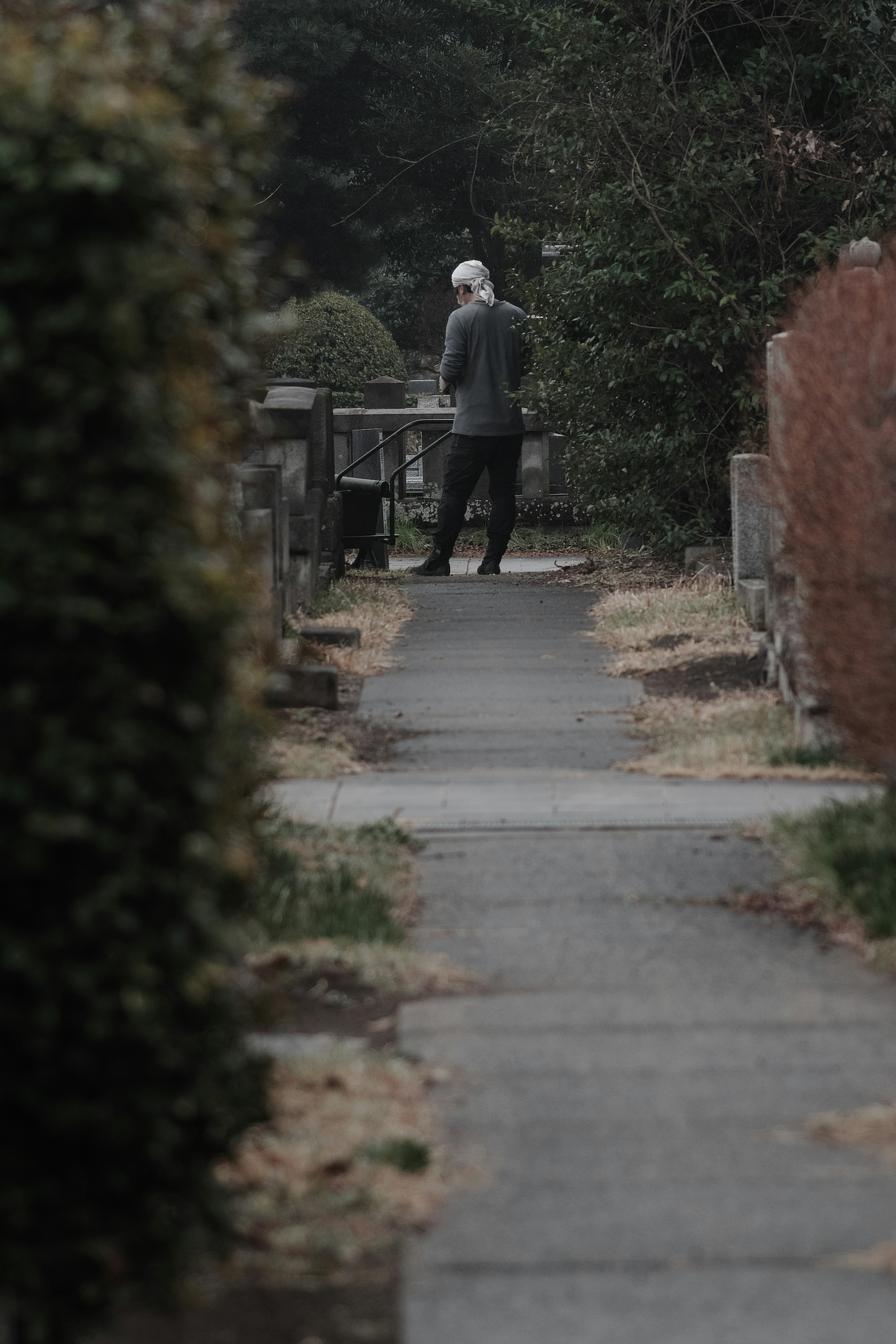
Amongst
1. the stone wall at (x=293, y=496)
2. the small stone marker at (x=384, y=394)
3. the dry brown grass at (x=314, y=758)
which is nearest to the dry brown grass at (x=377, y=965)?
the stone wall at (x=293, y=496)

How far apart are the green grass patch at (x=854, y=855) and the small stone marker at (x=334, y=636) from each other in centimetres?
407

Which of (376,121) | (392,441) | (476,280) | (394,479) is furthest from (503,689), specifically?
(376,121)

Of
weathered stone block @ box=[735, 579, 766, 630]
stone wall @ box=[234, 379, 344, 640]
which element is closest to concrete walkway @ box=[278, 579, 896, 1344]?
stone wall @ box=[234, 379, 344, 640]

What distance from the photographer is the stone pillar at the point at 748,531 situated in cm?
918

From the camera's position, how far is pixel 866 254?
859 cm

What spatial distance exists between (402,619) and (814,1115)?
7351 mm

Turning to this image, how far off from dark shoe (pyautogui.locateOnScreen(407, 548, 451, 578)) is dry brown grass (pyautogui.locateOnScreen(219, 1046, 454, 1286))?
32.1 feet

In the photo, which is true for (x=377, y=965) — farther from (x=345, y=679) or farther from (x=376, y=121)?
(x=376, y=121)

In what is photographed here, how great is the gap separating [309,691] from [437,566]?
5766 mm

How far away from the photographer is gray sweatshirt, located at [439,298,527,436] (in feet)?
41.2

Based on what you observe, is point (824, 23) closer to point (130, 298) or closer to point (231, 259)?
point (231, 259)

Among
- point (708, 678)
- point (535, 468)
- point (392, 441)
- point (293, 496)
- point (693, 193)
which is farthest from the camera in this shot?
point (535, 468)

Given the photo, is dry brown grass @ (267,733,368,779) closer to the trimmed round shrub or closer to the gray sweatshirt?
the gray sweatshirt

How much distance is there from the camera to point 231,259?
2844 millimetres
